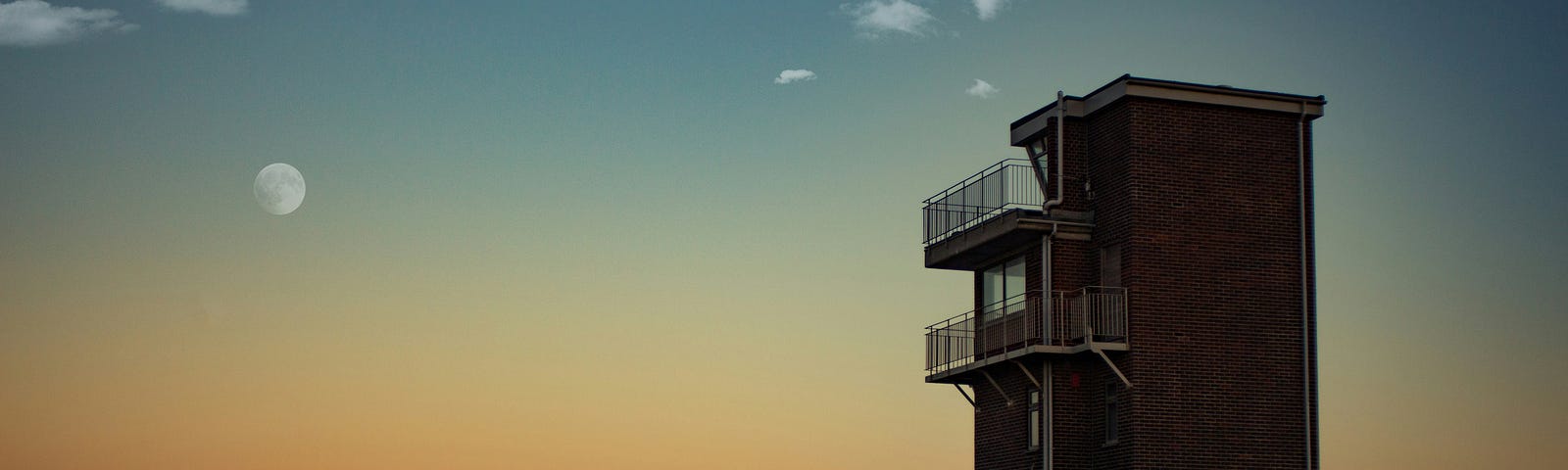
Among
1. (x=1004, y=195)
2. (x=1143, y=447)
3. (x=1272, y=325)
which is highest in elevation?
(x=1004, y=195)

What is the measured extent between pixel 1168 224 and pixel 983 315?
531 centimetres

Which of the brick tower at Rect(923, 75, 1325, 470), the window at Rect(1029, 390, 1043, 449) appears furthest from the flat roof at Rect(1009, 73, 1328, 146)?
the window at Rect(1029, 390, 1043, 449)

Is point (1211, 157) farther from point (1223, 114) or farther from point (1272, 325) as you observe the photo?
point (1272, 325)

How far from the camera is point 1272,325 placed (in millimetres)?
42688

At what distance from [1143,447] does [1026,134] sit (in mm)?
8157

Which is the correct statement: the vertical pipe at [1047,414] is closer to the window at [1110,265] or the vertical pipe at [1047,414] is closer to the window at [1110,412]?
the window at [1110,412]

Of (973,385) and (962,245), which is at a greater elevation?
(962,245)

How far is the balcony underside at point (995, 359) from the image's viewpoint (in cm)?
4156

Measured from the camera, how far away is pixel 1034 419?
144ft

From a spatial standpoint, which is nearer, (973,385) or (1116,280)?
(1116,280)

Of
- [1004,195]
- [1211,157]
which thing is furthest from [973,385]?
[1211,157]

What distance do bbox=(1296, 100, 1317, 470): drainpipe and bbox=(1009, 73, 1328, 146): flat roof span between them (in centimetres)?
33

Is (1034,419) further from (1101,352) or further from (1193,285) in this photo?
(1193,285)

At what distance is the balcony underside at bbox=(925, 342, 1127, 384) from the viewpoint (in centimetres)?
4156
